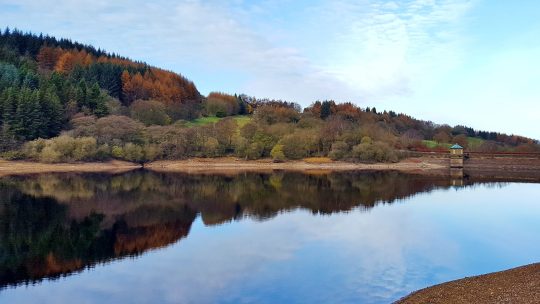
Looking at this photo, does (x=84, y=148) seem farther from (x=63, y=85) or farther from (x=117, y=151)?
(x=63, y=85)

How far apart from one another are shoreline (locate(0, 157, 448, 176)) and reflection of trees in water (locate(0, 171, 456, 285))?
12.8 meters

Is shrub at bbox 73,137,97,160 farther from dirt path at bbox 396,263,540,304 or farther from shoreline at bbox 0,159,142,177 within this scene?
dirt path at bbox 396,263,540,304

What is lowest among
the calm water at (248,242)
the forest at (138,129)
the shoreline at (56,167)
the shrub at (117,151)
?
the calm water at (248,242)

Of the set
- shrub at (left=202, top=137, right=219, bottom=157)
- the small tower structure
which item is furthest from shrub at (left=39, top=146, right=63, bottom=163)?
the small tower structure

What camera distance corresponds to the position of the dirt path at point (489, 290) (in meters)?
14.5

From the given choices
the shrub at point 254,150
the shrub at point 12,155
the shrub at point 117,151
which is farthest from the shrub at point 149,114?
the shrub at point 12,155

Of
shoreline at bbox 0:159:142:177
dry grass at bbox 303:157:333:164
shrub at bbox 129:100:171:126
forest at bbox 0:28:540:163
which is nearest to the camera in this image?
shoreline at bbox 0:159:142:177

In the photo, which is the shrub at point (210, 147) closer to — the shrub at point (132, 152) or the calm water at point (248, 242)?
the shrub at point (132, 152)

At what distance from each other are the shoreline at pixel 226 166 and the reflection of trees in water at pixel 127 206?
12770 millimetres

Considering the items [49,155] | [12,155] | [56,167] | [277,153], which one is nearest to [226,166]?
[277,153]

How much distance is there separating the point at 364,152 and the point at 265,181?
36.5 m

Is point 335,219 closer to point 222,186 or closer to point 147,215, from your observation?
point 147,215

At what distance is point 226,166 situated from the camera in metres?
89.6

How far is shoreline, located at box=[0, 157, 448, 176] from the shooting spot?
255ft
